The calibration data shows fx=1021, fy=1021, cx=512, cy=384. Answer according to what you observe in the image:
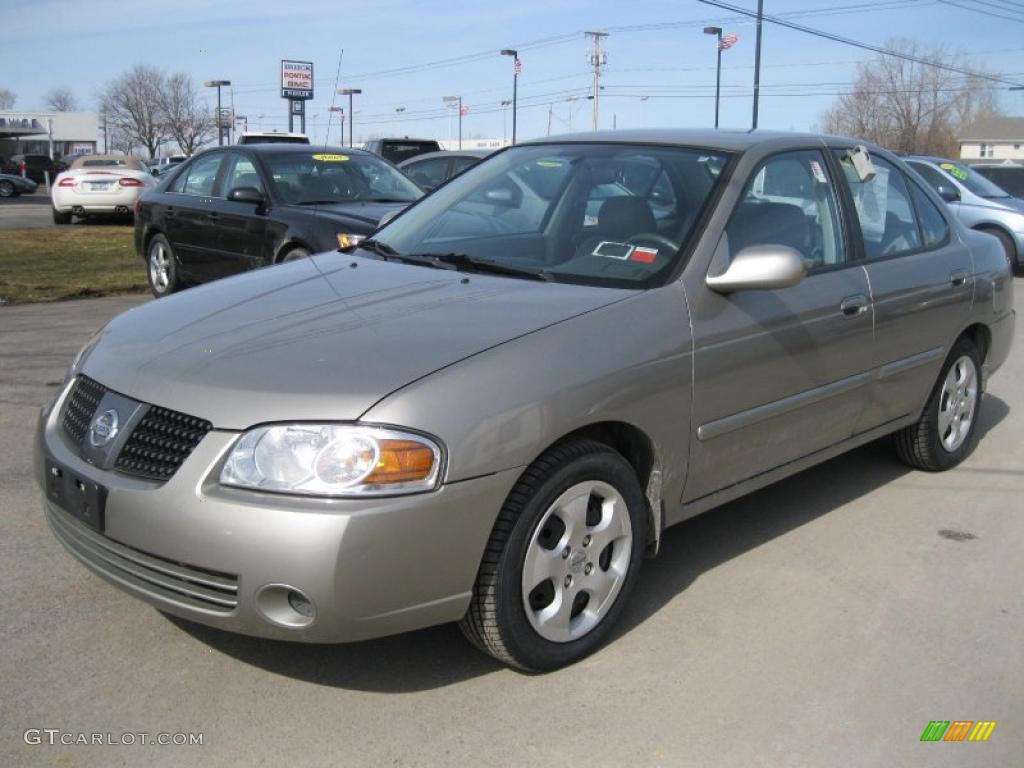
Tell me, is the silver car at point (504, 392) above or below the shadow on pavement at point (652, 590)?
above

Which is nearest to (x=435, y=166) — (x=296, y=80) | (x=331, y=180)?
(x=331, y=180)

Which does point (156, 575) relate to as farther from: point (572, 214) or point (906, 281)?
point (906, 281)

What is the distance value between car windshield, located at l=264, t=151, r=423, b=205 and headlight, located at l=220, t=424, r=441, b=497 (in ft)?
20.0

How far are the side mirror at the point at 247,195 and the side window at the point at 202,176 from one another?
1103 mm

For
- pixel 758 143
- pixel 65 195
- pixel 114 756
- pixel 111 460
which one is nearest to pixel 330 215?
pixel 758 143

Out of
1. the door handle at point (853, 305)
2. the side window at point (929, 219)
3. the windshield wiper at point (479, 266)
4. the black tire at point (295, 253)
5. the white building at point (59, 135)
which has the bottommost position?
the black tire at point (295, 253)

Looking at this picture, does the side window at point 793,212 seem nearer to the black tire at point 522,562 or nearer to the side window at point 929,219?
the side window at point 929,219

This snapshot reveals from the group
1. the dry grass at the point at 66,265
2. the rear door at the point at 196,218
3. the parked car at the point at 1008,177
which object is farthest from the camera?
the parked car at the point at 1008,177

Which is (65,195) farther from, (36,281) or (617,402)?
(617,402)

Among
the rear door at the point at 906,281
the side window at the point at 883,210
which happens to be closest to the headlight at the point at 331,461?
the rear door at the point at 906,281

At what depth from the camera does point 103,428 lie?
119 inches

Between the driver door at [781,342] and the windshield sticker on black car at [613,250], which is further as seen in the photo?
the windshield sticker on black car at [613,250]

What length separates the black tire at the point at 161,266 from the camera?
388 inches

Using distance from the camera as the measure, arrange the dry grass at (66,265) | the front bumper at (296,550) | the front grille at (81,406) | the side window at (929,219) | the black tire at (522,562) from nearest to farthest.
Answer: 1. the front bumper at (296,550)
2. the black tire at (522,562)
3. the front grille at (81,406)
4. the side window at (929,219)
5. the dry grass at (66,265)
